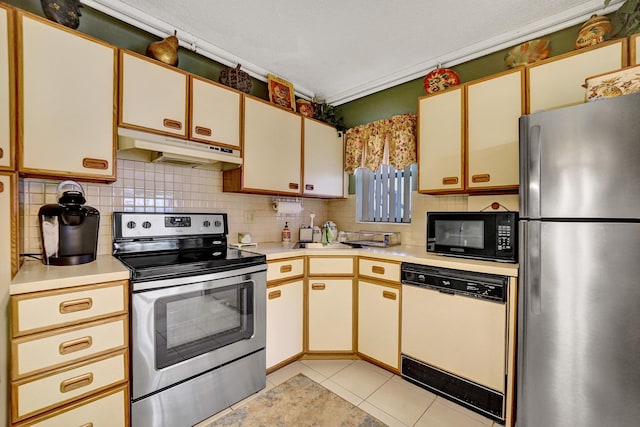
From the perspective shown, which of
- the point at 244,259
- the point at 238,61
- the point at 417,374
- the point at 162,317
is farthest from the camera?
the point at 238,61

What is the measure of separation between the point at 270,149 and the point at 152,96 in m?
0.90

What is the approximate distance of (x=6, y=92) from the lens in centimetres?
132

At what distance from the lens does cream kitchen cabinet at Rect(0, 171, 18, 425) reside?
1.20 meters

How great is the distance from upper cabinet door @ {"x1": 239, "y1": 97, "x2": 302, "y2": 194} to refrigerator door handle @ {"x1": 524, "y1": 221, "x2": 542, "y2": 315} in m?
1.77

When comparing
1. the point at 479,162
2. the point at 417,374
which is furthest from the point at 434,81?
the point at 417,374

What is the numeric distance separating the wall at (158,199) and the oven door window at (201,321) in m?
0.72

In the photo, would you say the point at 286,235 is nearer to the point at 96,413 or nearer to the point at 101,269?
the point at 101,269

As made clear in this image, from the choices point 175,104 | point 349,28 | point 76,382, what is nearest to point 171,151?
point 175,104

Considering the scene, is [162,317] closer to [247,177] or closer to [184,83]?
[247,177]

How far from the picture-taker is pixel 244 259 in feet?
6.17

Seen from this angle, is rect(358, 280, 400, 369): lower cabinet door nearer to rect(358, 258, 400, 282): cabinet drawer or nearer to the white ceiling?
rect(358, 258, 400, 282): cabinet drawer

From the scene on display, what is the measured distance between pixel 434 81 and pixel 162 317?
2494 mm

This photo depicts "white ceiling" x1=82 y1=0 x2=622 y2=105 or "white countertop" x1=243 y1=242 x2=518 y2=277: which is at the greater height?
"white ceiling" x1=82 y1=0 x2=622 y2=105

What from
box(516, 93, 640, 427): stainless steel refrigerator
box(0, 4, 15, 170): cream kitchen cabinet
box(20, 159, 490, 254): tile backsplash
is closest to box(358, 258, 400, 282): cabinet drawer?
box(20, 159, 490, 254): tile backsplash
